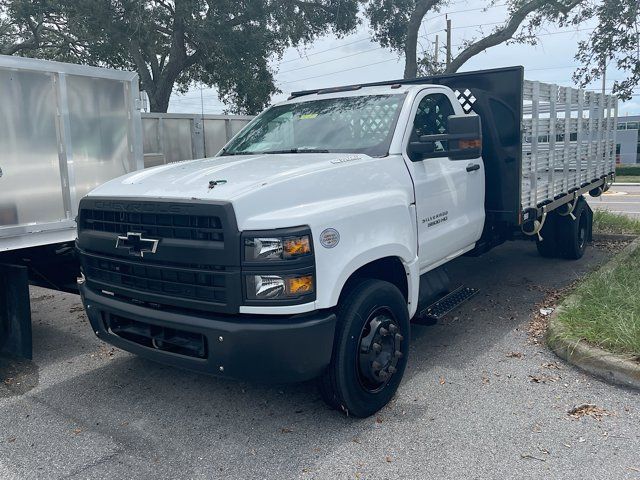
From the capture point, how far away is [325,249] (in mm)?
3439

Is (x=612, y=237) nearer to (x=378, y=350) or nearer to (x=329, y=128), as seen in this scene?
(x=329, y=128)

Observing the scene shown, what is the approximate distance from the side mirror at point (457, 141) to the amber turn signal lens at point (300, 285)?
5.35 ft

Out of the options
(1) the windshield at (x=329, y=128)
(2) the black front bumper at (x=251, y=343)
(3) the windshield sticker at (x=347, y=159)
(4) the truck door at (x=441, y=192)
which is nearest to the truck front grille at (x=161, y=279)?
(2) the black front bumper at (x=251, y=343)

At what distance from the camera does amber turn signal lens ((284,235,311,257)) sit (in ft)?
10.8

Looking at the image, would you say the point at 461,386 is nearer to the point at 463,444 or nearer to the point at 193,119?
the point at 463,444

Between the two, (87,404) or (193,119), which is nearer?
(87,404)

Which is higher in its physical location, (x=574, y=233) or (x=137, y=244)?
(x=137, y=244)

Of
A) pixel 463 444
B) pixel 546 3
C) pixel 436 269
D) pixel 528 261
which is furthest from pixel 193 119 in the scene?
pixel 546 3

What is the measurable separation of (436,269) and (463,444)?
1818 mm

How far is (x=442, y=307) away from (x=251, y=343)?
7.08 ft

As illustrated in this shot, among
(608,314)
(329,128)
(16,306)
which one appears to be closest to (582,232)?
(608,314)

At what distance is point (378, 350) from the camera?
12.8ft

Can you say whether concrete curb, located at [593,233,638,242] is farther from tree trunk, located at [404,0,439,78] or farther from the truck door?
tree trunk, located at [404,0,439,78]

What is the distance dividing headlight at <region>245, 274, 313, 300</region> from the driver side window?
5.90 feet
